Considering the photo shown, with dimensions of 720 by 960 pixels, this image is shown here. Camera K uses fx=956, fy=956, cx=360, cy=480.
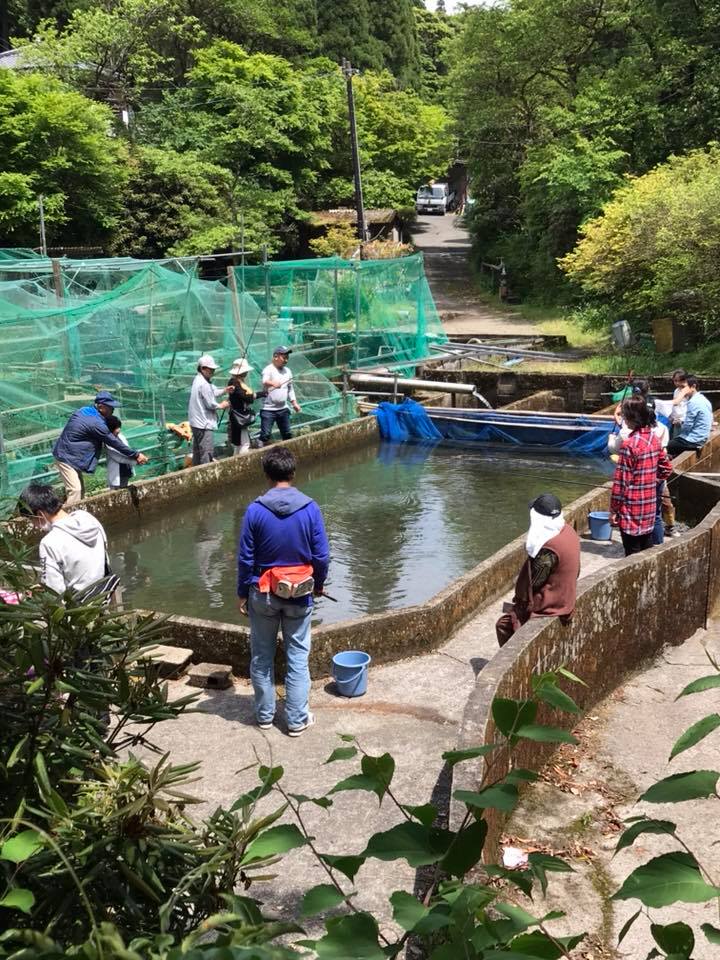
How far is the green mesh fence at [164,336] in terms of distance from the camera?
38.5 ft

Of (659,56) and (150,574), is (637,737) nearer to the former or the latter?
(150,574)

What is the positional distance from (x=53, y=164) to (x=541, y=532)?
22986 millimetres

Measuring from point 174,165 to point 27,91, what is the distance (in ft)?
19.0

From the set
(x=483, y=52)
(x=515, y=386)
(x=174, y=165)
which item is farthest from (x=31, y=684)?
(x=483, y=52)

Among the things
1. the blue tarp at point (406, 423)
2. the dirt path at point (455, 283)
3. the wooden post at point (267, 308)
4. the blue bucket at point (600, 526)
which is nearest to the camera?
the blue bucket at point (600, 526)

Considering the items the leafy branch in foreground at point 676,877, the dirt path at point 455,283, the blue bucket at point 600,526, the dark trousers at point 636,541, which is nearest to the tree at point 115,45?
the dirt path at point 455,283

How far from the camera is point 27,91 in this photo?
999 inches

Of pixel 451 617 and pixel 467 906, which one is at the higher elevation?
pixel 467 906

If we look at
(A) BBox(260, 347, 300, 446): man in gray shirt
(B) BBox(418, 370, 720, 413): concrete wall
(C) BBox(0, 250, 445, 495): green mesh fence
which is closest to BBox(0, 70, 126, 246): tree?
(C) BBox(0, 250, 445, 495): green mesh fence

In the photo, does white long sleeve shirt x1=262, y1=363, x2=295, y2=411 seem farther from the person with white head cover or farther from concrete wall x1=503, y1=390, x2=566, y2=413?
the person with white head cover

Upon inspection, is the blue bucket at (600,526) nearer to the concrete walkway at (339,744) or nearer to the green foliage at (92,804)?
the concrete walkway at (339,744)

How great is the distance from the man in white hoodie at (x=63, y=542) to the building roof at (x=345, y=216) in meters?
31.0

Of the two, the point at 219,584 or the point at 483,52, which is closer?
the point at 219,584

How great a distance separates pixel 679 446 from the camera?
468 inches
